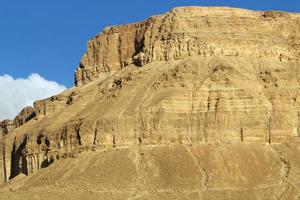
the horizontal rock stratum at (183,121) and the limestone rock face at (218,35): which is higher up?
the limestone rock face at (218,35)

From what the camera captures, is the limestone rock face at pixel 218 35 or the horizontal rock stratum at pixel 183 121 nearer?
the horizontal rock stratum at pixel 183 121

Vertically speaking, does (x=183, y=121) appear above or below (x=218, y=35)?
below

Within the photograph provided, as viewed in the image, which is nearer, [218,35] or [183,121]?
[183,121]

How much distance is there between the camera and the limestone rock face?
125 m

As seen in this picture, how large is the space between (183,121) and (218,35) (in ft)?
50.4

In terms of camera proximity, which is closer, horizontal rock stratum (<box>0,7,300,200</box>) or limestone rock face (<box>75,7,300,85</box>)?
horizontal rock stratum (<box>0,7,300,200</box>)

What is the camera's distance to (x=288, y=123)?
116312 millimetres

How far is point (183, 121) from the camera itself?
115m

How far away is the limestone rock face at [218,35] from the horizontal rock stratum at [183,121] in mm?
145

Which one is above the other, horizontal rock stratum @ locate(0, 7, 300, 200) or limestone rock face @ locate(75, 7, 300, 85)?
limestone rock face @ locate(75, 7, 300, 85)

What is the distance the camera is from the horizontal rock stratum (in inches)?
4225

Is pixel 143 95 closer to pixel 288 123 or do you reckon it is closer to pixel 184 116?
pixel 184 116

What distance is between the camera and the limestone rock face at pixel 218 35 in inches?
4909

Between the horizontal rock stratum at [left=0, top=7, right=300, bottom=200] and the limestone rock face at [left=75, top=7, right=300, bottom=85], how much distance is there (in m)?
0.15
